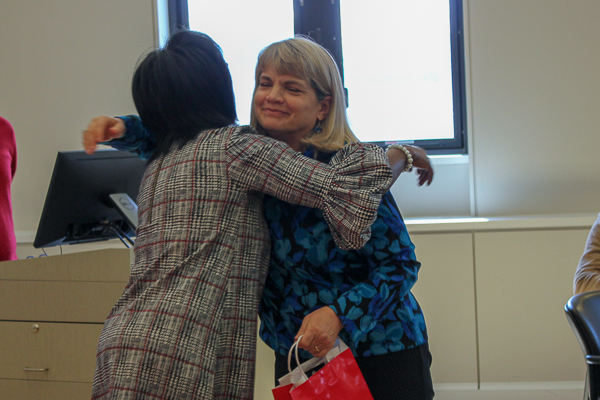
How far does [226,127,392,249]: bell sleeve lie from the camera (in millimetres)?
813

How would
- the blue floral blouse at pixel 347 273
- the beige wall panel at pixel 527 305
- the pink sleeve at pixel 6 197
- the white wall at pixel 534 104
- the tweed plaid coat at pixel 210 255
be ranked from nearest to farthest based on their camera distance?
the tweed plaid coat at pixel 210 255 < the blue floral blouse at pixel 347 273 < the pink sleeve at pixel 6 197 < the beige wall panel at pixel 527 305 < the white wall at pixel 534 104

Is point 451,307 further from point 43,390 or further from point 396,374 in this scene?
point 43,390

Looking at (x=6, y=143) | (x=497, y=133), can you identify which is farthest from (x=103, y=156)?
(x=497, y=133)

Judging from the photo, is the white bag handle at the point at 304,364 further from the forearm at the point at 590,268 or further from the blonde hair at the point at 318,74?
the forearm at the point at 590,268

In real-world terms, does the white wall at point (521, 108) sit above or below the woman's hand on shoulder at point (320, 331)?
above

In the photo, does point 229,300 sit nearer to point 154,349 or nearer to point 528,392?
point 154,349

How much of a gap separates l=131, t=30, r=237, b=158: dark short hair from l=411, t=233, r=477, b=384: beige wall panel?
1516 mm

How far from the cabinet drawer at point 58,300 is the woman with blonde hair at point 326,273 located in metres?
0.72

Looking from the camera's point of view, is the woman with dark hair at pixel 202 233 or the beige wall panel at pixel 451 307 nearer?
the woman with dark hair at pixel 202 233

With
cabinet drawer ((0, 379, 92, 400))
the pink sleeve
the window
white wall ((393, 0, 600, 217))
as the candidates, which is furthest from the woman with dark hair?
the window

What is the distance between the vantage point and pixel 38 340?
1593mm

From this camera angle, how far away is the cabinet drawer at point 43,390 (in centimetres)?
156

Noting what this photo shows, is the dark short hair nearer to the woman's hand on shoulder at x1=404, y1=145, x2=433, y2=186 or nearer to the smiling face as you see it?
the smiling face

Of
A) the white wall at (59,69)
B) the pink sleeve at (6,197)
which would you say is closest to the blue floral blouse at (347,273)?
the pink sleeve at (6,197)
